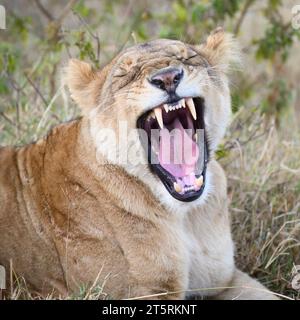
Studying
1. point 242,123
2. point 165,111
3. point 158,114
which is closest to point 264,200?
point 242,123

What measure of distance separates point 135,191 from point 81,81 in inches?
25.0

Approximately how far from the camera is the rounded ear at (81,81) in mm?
4016

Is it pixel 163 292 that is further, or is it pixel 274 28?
pixel 274 28

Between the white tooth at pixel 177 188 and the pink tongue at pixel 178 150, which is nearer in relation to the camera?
the white tooth at pixel 177 188

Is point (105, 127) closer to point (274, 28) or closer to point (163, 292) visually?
point (163, 292)

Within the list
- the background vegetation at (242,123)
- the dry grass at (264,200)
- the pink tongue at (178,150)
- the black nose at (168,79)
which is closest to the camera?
the black nose at (168,79)

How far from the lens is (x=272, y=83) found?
682cm

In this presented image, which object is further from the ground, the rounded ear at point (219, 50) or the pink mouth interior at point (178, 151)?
the rounded ear at point (219, 50)

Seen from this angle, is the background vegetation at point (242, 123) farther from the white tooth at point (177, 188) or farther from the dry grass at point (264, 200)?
the white tooth at point (177, 188)

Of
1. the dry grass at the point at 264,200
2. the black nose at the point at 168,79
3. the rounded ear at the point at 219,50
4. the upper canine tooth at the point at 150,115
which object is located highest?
the rounded ear at the point at 219,50

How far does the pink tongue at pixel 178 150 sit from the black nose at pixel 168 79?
36 cm

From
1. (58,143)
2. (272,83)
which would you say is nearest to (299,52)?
(272,83)

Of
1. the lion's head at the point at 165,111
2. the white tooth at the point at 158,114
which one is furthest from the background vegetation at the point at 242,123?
the white tooth at the point at 158,114
